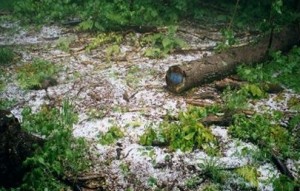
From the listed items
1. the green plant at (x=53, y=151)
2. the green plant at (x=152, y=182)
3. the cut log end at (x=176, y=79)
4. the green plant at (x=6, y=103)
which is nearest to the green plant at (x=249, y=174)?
the green plant at (x=152, y=182)

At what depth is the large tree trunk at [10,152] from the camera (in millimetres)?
4961

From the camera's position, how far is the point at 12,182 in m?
5.04

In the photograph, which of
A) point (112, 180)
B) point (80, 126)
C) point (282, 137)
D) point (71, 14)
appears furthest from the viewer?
point (71, 14)

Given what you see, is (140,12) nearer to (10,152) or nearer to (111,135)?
(111,135)

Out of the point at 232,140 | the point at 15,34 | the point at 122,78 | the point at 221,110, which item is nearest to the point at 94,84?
the point at 122,78

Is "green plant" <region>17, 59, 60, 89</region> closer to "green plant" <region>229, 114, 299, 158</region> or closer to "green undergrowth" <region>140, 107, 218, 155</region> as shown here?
"green undergrowth" <region>140, 107, 218, 155</region>

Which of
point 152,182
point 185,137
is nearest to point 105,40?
point 185,137

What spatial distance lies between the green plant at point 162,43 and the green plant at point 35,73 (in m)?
Answer: 2.48

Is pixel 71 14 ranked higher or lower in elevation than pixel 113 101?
higher

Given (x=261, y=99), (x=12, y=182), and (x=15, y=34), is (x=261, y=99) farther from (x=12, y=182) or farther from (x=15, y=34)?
(x=15, y=34)

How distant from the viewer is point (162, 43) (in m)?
9.73

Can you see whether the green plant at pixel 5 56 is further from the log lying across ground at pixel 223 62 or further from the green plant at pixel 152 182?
the green plant at pixel 152 182

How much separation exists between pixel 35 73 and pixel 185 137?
4155 mm

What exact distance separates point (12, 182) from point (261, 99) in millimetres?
5017
